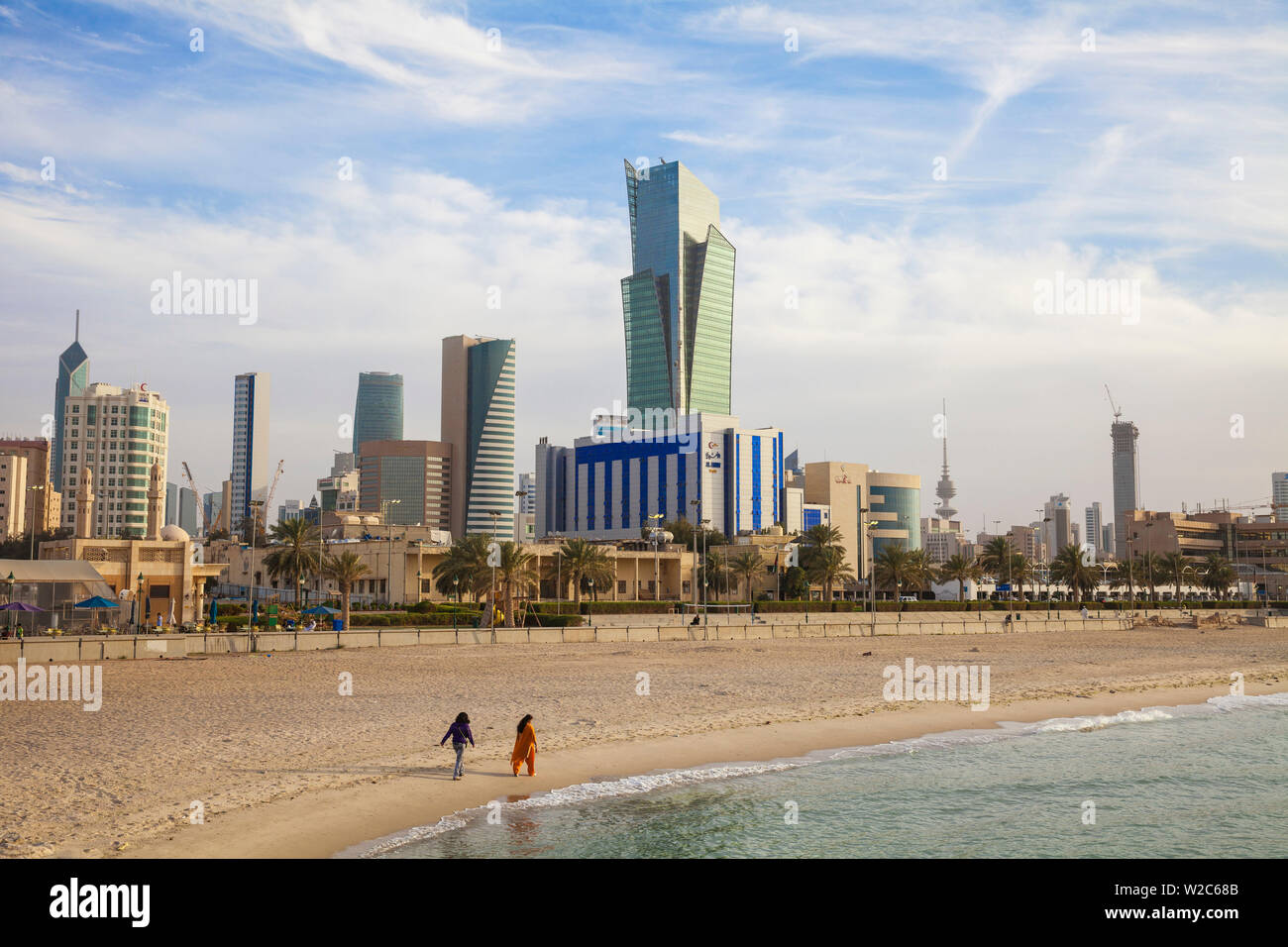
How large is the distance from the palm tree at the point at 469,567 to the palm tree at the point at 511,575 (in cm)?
97

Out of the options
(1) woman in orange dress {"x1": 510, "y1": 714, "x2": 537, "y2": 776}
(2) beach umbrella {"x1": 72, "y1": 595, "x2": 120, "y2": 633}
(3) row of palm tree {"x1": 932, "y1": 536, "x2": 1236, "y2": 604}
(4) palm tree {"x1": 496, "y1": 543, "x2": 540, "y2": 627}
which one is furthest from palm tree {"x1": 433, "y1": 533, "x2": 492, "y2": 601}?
(3) row of palm tree {"x1": 932, "y1": 536, "x2": 1236, "y2": 604}

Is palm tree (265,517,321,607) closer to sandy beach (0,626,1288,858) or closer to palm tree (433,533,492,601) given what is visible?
palm tree (433,533,492,601)

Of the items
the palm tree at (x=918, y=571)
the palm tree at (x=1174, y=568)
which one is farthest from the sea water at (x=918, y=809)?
the palm tree at (x=1174, y=568)

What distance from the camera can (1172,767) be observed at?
23891mm

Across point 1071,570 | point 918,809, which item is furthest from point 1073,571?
point 918,809

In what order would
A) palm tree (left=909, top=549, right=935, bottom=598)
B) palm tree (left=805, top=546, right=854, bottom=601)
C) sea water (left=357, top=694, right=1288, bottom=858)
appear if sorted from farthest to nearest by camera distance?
palm tree (left=805, top=546, right=854, bottom=601) → palm tree (left=909, top=549, right=935, bottom=598) → sea water (left=357, top=694, right=1288, bottom=858)

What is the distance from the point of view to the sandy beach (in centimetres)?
1552

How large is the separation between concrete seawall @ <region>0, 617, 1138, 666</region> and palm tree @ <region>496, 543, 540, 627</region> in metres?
6.49

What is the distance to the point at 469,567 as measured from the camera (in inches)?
2424

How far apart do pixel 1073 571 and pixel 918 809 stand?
9967cm

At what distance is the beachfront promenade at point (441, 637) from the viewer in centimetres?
3756

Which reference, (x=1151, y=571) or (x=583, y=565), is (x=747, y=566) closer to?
(x=583, y=565)

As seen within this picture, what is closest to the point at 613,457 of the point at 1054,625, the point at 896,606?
the point at 896,606
